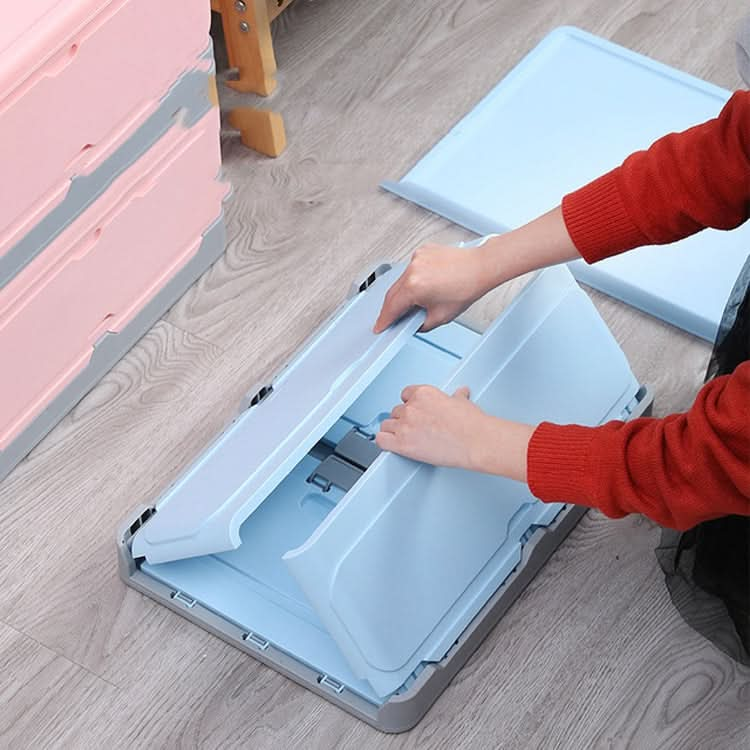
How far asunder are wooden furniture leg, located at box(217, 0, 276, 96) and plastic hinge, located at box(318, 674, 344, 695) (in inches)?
28.2

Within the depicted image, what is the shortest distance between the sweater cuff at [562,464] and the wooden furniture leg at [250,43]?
71cm

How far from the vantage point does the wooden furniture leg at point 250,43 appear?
1532 mm

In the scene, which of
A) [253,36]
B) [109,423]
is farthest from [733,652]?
[253,36]

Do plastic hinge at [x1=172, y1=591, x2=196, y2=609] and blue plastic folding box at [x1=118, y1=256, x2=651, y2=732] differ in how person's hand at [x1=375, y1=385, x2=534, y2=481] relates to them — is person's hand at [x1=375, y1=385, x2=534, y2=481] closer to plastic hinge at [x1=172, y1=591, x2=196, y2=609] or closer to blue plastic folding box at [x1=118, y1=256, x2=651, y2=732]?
blue plastic folding box at [x1=118, y1=256, x2=651, y2=732]

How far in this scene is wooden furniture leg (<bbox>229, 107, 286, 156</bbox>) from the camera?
1.57 metres

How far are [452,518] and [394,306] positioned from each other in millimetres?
164

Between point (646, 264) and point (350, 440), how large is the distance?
0.42 meters

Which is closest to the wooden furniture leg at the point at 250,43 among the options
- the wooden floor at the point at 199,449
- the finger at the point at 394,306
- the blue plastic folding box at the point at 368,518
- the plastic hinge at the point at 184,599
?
the wooden floor at the point at 199,449

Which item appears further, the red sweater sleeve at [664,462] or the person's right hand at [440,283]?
the person's right hand at [440,283]

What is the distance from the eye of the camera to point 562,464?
971 millimetres

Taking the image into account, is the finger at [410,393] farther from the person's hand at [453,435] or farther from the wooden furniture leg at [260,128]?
the wooden furniture leg at [260,128]

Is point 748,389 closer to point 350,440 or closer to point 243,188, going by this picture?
point 350,440

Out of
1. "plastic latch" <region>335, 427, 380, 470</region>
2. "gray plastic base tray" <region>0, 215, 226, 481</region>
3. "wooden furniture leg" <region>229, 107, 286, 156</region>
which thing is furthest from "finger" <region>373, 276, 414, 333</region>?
"wooden furniture leg" <region>229, 107, 286, 156</region>

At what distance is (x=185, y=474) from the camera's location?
122 cm
